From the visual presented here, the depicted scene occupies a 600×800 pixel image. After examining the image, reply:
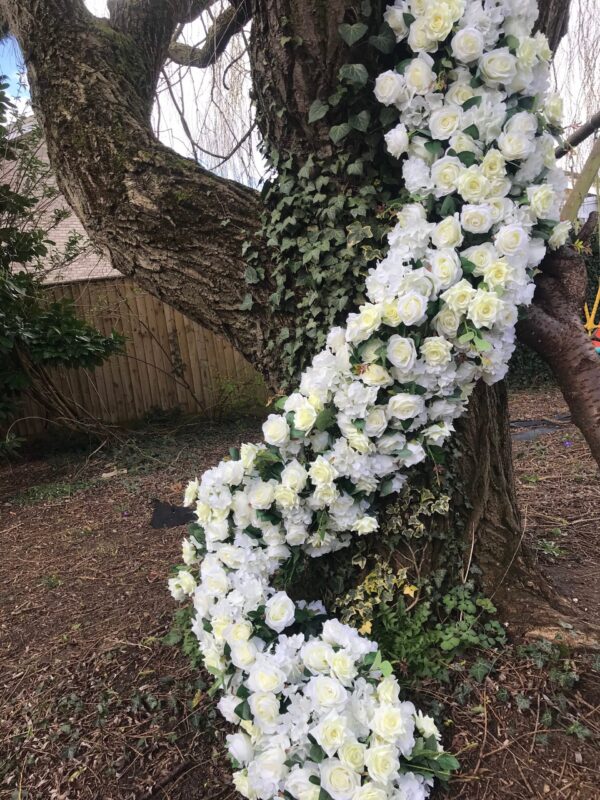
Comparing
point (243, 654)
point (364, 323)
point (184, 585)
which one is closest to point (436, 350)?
point (364, 323)

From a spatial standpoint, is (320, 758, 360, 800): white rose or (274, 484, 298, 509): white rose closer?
(320, 758, 360, 800): white rose

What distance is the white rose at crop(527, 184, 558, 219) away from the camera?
4.30ft

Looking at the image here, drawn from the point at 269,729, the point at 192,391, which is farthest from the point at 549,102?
the point at 192,391

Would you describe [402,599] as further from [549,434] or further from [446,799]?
[549,434]

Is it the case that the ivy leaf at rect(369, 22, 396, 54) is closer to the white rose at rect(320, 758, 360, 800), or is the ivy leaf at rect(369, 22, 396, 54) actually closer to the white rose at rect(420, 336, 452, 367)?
the white rose at rect(420, 336, 452, 367)

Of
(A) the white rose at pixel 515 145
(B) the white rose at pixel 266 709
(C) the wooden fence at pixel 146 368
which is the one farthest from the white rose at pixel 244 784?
(C) the wooden fence at pixel 146 368

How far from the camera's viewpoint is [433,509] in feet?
5.06

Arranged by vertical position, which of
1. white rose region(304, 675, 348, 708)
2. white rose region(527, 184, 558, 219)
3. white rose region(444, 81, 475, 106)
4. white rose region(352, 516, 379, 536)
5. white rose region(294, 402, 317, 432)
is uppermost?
white rose region(444, 81, 475, 106)

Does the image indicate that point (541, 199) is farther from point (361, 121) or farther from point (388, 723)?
point (388, 723)

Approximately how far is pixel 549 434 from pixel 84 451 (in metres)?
4.28

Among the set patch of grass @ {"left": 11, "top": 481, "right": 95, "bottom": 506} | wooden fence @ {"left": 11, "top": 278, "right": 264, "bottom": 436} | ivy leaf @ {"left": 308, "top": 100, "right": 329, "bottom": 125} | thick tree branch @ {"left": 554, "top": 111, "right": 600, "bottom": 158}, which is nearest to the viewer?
ivy leaf @ {"left": 308, "top": 100, "right": 329, "bottom": 125}

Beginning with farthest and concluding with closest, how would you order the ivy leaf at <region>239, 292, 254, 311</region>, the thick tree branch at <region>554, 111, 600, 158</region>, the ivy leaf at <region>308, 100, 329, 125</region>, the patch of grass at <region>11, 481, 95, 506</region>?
the patch of grass at <region>11, 481, 95, 506</region> → the thick tree branch at <region>554, 111, 600, 158</region> → the ivy leaf at <region>239, 292, 254, 311</region> → the ivy leaf at <region>308, 100, 329, 125</region>

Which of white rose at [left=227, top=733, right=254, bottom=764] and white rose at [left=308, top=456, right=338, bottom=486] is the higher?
white rose at [left=308, top=456, right=338, bottom=486]

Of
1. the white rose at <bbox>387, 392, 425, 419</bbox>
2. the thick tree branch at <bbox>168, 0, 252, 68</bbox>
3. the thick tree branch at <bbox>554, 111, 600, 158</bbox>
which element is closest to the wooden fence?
the thick tree branch at <bbox>168, 0, 252, 68</bbox>
